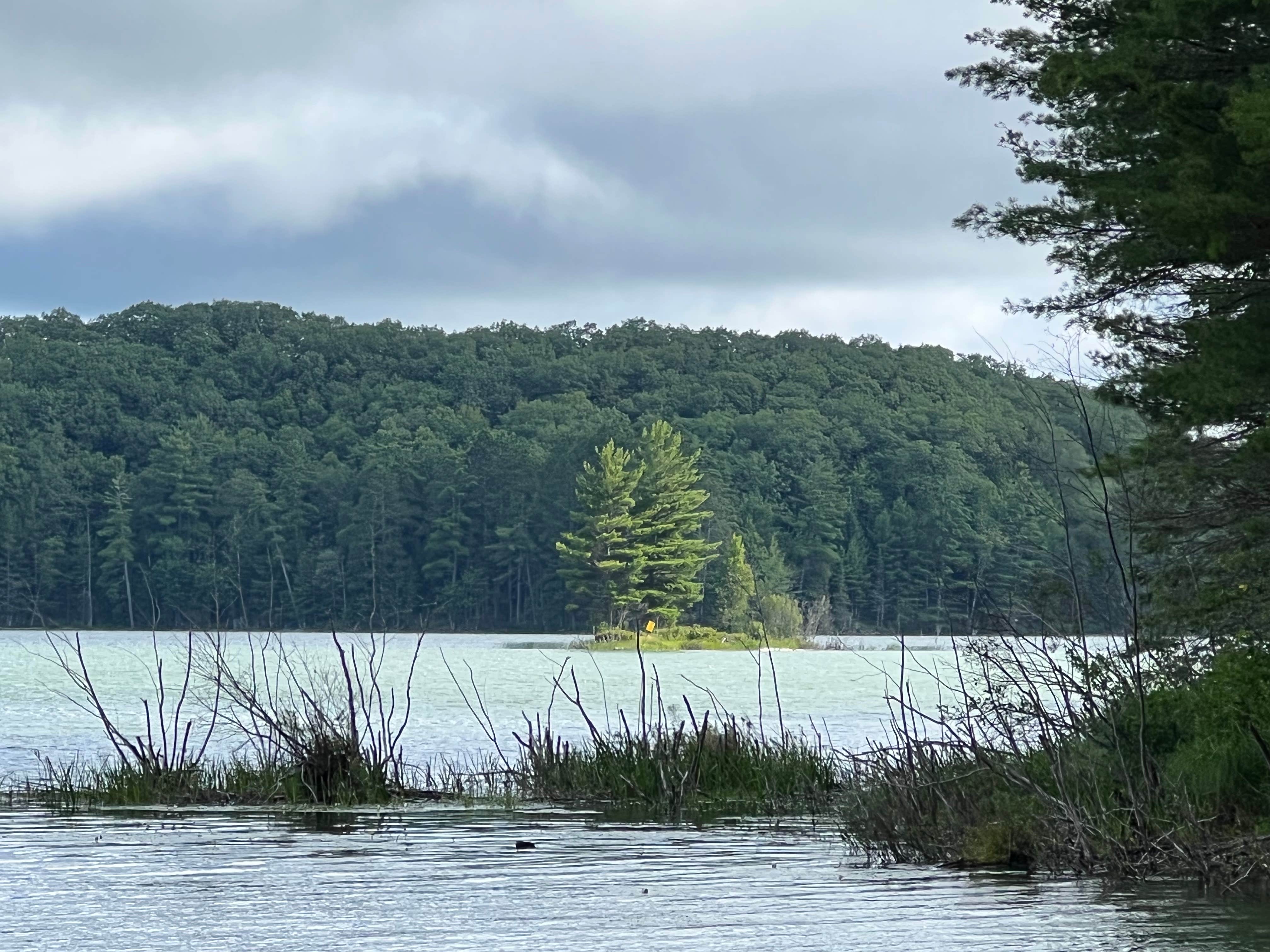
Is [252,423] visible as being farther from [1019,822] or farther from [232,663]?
[1019,822]

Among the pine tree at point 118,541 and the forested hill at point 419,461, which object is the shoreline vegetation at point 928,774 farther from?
the pine tree at point 118,541

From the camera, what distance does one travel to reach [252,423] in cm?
11725

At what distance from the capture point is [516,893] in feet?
34.2

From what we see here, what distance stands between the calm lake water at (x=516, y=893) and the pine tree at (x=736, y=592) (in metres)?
82.9

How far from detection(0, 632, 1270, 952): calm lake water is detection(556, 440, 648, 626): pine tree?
82581 mm

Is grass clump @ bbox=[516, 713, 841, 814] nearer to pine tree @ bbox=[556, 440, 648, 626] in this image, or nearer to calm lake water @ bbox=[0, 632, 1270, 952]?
calm lake water @ bbox=[0, 632, 1270, 952]

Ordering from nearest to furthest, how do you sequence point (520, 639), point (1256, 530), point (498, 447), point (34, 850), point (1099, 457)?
point (34, 850)
point (1256, 530)
point (1099, 457)
point (520, 639)
point (498, 447)

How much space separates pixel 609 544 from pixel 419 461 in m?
17.1

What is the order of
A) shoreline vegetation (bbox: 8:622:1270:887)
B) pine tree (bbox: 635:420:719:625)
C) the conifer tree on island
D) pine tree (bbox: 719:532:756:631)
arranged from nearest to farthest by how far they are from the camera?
shoreline vegetation (bbox: 8:622:1270:887)
pine tree (bbox: 719:532:756:631)
the conifer tree on island
pine tree (bbox: 635:420:719:625)

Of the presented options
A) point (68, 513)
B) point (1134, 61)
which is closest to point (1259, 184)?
point (1134, 61)

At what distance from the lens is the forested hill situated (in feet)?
336

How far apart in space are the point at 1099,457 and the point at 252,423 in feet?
347

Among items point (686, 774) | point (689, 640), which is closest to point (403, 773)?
point (686, 774)

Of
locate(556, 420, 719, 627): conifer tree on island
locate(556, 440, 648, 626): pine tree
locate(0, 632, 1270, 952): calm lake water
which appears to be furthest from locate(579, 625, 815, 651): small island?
locate(0, 632, 1270, 952): calm lake water
